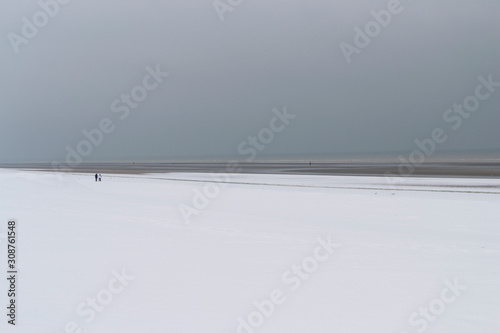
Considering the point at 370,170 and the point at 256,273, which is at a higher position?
the point at 370,170

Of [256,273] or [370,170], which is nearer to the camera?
[256,273]

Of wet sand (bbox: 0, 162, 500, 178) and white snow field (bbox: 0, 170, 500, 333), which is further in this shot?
wet sand (bbox: 0, 162, 500, 178)

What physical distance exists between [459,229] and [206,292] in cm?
1137

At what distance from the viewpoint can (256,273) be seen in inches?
456

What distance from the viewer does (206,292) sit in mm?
9945

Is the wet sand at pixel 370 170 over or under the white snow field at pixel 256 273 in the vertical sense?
over

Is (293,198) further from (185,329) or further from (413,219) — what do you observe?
(185,329)

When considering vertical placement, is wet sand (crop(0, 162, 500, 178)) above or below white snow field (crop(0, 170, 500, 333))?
above

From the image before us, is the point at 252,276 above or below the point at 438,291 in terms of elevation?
above

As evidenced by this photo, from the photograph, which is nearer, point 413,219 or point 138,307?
point 138,307

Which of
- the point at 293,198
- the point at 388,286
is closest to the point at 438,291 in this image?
the point at 388,286

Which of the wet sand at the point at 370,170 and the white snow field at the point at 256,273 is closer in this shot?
the white snow field at the point at 256,273

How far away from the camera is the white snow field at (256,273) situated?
834cm

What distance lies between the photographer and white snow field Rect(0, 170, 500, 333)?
834 centimetres
